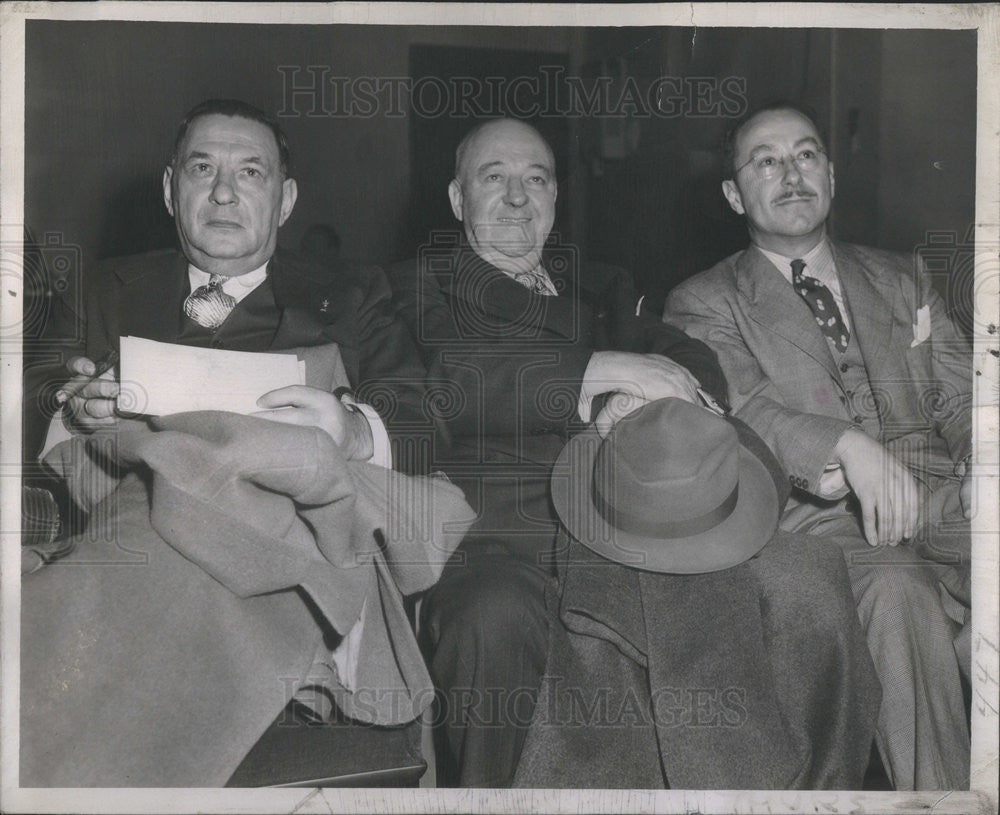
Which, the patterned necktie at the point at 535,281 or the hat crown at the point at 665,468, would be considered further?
the patterned necktie at the point at 535,281

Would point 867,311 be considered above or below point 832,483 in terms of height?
above

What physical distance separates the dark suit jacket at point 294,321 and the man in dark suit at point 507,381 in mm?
78

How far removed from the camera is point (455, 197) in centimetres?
347

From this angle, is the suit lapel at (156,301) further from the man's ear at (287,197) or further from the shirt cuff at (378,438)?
the shirt cuff at (378,438)

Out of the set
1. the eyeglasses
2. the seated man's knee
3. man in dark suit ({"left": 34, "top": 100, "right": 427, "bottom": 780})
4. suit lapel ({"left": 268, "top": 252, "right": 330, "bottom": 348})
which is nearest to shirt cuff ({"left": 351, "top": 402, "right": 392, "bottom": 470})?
man in dark suit ({"left": 34, "top": 100, "right": 427, "bottom": 780})

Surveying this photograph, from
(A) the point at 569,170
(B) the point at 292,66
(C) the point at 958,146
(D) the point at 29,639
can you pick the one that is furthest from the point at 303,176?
(C) the point at 958,146

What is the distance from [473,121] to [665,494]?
4.13 ft

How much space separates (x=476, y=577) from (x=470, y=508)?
22cm

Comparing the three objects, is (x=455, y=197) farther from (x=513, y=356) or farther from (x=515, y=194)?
(x=513, y=356)

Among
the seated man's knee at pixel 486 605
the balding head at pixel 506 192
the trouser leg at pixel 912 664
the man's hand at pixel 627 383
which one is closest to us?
the seated man's knee at pixel 486 605

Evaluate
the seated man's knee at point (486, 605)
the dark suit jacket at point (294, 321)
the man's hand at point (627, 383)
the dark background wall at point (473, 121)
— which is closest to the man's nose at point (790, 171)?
the dark background wall at point (473, 121)

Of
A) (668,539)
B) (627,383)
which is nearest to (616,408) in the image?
(627,383)

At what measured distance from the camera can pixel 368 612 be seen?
10.6 feet

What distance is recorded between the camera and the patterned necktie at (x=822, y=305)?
3.49m
